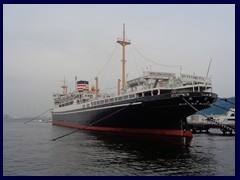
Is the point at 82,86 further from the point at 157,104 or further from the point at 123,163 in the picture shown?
the point at 123,163

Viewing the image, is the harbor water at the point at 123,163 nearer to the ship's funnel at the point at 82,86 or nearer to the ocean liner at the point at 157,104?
the ocean liner at the point at 157,104

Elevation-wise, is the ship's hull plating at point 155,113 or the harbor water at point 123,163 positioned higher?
the ship's hull plating at point 155,113

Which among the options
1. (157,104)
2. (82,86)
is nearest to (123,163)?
(157,104)

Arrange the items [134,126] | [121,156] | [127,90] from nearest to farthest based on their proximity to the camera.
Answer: [121,156] → [134,126] → [127,90]

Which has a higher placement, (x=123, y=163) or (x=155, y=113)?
(x=155, y=113)

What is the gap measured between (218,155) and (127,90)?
26.6 meters

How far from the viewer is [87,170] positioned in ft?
64.4

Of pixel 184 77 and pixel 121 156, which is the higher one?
pixel 184 77

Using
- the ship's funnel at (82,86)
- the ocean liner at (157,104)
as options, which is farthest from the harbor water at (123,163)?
the ship's funnel at (82,86)

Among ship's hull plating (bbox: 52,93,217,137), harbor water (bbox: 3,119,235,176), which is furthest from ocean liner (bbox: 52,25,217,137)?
harbor water (bbox: 3,119,235,176)

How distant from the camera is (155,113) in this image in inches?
1538

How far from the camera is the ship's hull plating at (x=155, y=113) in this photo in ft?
121
